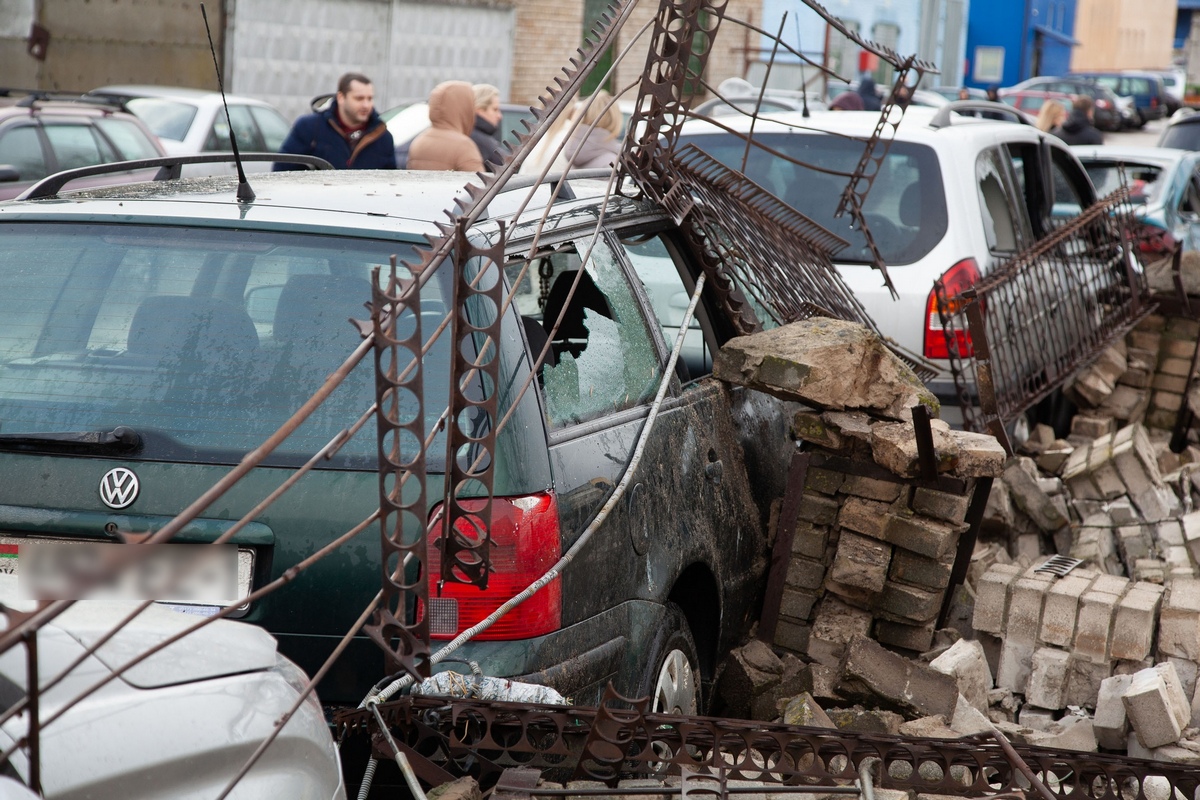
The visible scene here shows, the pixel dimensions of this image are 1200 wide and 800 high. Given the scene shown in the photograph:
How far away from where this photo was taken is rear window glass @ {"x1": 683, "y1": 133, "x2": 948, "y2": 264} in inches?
249

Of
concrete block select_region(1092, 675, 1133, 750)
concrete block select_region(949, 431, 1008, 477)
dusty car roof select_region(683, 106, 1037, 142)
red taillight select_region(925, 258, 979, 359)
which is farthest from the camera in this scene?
dusty car roof select_region(683, 106, 1037, 142)

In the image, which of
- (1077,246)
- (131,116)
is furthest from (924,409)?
(131,116)

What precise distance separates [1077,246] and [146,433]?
5.86 metres

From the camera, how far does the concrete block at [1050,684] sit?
4.32 metres

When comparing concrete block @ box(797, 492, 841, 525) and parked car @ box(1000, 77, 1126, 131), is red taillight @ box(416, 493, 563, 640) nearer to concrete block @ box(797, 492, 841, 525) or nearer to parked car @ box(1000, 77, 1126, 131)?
concrete block @ box(797, 492, 841, 525)

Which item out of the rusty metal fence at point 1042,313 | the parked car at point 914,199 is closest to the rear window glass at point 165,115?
the parked car at point 914,199

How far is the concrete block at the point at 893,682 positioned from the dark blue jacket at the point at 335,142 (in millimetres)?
4837

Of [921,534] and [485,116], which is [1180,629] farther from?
[485,116]

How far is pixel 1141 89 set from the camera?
147 ft

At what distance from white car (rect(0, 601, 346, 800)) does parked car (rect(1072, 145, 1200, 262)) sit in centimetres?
1044

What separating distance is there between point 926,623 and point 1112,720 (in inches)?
24.4

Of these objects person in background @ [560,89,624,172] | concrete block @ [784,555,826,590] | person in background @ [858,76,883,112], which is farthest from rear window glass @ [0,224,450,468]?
person in background @ [858,76,883,112]

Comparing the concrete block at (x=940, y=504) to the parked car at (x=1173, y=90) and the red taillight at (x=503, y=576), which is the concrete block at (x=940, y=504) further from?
the parked car at (x=1173, y=90)

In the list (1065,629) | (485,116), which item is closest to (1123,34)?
(485,116)
